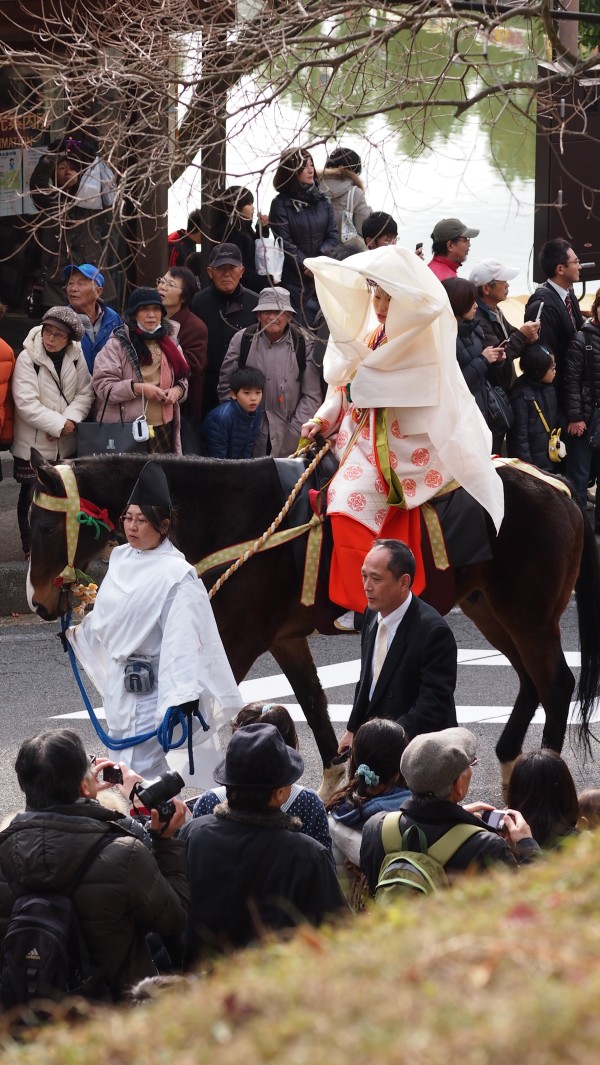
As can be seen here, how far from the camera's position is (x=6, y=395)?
954cm

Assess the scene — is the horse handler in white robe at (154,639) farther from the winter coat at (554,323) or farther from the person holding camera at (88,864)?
the winter coat at (554,323)

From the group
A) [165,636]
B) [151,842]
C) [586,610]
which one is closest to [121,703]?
[165,636]

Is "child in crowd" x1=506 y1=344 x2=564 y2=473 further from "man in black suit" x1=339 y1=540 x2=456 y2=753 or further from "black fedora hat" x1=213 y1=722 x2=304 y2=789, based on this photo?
"black fedora hat" x1=213 y1=722 x2=304 y2=789

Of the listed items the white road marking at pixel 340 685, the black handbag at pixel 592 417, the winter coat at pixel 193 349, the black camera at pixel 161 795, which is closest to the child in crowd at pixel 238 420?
the winter coat at pixel 193 349

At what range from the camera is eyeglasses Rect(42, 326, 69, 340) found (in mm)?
9266

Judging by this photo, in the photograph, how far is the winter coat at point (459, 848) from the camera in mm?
3959

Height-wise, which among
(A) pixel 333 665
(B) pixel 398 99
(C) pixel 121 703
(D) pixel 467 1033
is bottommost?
(A) pixel 333 665

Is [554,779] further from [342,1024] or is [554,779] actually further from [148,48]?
[148,48]

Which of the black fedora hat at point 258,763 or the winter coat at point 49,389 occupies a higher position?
the winter coat at point 49,389

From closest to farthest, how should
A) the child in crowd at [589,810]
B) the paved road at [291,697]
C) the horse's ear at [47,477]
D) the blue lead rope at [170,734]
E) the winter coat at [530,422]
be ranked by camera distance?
the child in crowd at [589,810]
the blue lead rope at [170,734]
the horse's ear at [47,477]
the paved road at [291,697]
the winter coat at [530,422]

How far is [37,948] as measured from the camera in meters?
3.66

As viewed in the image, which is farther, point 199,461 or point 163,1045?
point 199,461

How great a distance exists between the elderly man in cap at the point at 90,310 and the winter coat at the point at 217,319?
2.46 ft

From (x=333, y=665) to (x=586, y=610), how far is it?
2.19 m
